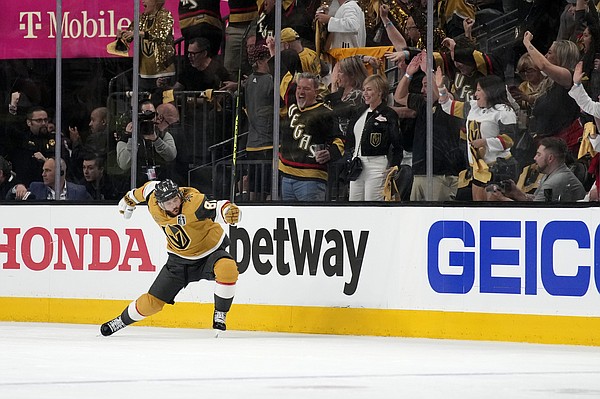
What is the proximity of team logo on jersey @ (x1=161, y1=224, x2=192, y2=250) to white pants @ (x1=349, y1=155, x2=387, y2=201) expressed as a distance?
135 centimetres

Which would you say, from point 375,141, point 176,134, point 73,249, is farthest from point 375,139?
point 73,249

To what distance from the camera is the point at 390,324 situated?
10.4m

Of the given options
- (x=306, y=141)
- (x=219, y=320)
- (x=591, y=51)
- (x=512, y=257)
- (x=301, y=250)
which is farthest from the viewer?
(x=306, y=141)

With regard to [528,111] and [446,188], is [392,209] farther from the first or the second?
[528,111]

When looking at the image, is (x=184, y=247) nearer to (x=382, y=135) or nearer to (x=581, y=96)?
(x=382, y=135)

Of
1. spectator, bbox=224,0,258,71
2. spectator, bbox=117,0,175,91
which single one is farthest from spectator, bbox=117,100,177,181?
spectator, bbox=224,0,258,71

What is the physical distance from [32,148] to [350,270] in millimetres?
3239

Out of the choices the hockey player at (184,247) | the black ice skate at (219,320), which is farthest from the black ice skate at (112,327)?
the black ice skate at (219,320)

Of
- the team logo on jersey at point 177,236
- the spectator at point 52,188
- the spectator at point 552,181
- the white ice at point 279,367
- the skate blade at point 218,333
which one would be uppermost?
the spectator at point 552,181

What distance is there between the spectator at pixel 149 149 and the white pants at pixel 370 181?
1.71 metres

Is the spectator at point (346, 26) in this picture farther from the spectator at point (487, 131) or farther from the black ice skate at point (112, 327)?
the black ice skate at point (112, 327)

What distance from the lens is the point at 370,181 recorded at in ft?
35.9

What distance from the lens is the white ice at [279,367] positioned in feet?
22.3

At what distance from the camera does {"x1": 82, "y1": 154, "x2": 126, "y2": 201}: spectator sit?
468 inches
